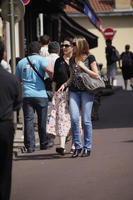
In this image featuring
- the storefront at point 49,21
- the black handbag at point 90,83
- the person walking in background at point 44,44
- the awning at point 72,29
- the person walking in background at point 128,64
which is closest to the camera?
the black handbag at point 90,83

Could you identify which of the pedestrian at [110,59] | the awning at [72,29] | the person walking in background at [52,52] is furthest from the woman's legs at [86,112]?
the pedestrian at [110,59]

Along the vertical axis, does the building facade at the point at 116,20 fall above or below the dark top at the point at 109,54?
above

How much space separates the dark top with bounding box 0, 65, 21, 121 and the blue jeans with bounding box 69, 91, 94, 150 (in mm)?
4419

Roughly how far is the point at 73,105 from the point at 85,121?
0.29m

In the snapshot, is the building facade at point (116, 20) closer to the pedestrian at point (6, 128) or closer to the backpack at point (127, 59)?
the backpack at point (127, 59)

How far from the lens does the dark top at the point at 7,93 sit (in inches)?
293

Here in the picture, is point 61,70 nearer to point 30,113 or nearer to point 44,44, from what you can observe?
point 30,113

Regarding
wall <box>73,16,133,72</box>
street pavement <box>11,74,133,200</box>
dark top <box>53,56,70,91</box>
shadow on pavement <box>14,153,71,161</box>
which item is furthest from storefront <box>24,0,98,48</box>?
wall <box>73,16,133,72</box>

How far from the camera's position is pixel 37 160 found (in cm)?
1208

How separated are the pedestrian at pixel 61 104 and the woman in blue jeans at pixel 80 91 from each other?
49 centimetres

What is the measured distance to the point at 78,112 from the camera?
39.6 feet

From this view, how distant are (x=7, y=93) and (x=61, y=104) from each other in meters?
5.08

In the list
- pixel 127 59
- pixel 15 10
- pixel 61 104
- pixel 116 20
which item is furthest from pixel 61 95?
pixel 116 20

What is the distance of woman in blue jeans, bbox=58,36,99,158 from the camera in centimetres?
1191
